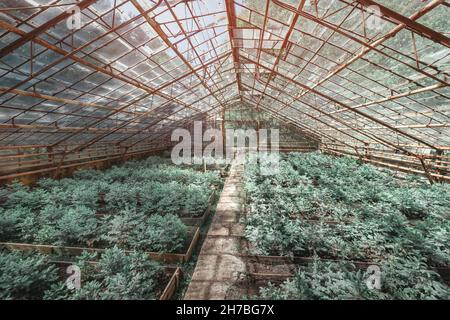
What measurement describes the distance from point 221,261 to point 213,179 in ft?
21.7

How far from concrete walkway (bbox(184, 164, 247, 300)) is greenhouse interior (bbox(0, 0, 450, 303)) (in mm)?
40

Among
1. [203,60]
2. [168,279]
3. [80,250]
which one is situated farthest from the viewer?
[203,60]

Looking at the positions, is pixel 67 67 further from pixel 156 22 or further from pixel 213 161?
pixel 213 161

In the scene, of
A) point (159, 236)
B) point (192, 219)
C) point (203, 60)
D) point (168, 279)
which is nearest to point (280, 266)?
point (168, 279)

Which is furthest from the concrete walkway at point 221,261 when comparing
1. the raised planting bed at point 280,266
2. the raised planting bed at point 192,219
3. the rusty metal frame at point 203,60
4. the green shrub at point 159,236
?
the rusty metal frame at point 203,60

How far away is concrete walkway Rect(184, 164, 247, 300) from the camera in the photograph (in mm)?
4211

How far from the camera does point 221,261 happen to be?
17.0 feet

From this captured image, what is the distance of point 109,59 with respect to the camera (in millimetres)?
6539

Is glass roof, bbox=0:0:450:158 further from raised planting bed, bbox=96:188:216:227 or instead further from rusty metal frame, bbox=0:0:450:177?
raised planting bed, bbox=96:188:216:227

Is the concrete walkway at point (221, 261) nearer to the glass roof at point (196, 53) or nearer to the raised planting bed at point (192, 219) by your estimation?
the raised planting bed at point (192, 219)

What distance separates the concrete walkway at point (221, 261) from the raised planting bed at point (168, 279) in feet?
1.01

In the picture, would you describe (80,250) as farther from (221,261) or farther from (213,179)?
(213,179)

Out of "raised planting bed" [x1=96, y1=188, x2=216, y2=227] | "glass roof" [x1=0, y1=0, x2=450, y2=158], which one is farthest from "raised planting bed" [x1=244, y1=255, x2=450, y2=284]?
"glass roof" [x1=0, y1=0, x2=450, y2=158]
